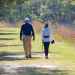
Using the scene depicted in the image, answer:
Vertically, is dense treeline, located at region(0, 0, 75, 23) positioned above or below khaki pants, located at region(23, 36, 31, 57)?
below

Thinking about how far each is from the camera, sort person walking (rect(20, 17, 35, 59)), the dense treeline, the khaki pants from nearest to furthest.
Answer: person walking (rect(20, 17, 35, 59))
the khaki pants
the dense treeline

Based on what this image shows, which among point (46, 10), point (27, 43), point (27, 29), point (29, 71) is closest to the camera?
point (29, 71)

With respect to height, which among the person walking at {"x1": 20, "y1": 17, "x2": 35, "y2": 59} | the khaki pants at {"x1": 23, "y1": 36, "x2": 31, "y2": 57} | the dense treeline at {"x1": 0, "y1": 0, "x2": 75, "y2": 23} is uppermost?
the person walking at {"x1": 20, "y1": 17, "x2": 35, "y2": 59}

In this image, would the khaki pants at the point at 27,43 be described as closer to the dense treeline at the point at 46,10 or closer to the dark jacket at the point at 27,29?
the dark jacket at the point at 27,29

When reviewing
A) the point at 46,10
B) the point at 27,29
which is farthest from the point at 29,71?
the point at 46,10

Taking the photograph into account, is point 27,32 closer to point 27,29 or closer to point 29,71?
point 27,29

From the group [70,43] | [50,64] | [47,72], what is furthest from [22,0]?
[47,72]

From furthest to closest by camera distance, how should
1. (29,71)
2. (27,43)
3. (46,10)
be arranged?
(46,10) < (27,43) < (29,71)

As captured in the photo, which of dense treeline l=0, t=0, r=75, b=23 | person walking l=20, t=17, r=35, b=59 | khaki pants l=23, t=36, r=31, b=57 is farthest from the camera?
dense treeline l=0, t=0, r=75, b=23

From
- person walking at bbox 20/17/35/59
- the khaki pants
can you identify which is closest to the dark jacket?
person walking at bbox 20/17/35/59

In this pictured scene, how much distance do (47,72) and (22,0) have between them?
19.8 m

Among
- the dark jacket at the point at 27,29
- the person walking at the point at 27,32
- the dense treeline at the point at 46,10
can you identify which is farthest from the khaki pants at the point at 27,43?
the dense treeline at the point at 46,10

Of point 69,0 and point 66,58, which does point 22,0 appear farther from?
point 69,0

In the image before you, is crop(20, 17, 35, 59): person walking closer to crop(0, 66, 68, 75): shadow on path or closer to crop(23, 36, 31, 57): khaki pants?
crop(23, 36, 31, 57): khaki pants
